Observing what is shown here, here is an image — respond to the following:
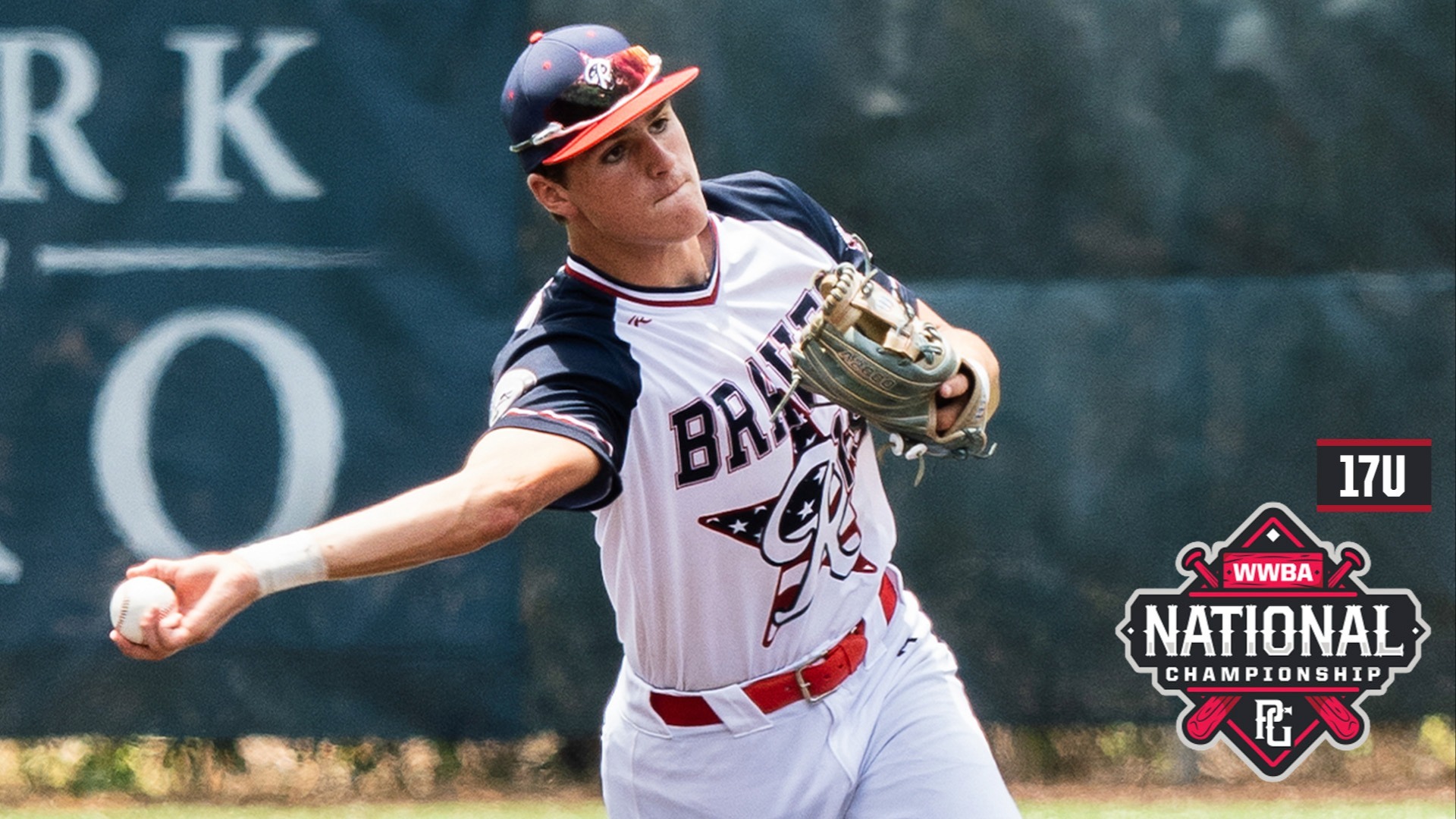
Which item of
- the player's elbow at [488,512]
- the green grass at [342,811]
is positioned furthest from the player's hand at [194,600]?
the green grass at [342,811]

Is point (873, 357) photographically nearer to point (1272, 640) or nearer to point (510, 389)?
point (510, 389)

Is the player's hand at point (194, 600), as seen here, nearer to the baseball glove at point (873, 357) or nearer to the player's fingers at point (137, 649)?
the player's fingers at point (137, 649)

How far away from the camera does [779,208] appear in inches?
126

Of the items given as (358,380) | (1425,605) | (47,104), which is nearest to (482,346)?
(358,380)

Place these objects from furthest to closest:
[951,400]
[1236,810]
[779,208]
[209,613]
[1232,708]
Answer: [1232,708] → [1236,810] → [779,208] → [951,400] → [209,613]

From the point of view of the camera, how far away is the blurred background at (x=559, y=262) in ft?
15.1

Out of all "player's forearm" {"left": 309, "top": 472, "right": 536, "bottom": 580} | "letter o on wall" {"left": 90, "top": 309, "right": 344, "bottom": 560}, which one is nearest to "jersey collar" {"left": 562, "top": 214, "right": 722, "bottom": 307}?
"player's forearm" {"left": 309, "top": 472, "right": 536, "bottom": 580}

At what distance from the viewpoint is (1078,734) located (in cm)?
495

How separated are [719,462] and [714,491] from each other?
0.05 m

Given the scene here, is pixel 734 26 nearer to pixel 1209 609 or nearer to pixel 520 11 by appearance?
pixel 520 11

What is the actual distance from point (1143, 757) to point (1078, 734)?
0.60 feet

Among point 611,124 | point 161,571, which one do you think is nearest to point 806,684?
point 611,124

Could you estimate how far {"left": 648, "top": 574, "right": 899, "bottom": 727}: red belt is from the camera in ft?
9.89

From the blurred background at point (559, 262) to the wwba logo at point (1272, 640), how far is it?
59 millimetres
